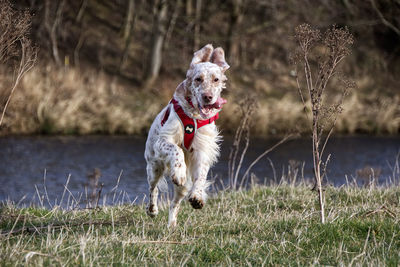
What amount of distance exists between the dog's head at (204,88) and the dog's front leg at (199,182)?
0.40 meters

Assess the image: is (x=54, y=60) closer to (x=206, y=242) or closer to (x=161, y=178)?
(x=161, y=178)

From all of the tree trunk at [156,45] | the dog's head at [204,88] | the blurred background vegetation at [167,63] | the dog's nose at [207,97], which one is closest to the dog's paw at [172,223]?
the dog's head at [204,88]

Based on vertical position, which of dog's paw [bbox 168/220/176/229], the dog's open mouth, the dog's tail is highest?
the dog's open mouth

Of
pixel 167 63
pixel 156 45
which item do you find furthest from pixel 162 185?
pixel 167 63

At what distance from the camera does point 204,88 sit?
499cm

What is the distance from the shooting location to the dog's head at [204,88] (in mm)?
4941

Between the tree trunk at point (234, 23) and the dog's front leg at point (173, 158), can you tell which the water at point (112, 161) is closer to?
the dog's front leg at point (173, 158)

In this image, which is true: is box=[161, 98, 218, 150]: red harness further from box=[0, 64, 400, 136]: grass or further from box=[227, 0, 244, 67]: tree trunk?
box=[227, 0, 244, 67]: tree trunk

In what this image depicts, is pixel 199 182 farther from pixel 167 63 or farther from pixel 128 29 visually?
pixel 128 29

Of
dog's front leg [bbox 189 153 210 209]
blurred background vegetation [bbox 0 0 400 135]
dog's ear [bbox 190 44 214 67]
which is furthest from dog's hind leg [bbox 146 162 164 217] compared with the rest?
blurred background vegetation [bbox 0 0 400 135]

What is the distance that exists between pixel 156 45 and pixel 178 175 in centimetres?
1744

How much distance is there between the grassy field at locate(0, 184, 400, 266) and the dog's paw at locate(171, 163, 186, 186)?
1.30ft

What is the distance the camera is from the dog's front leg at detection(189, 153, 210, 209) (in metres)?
4.59

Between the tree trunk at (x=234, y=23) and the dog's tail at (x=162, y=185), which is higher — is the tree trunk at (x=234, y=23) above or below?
above
